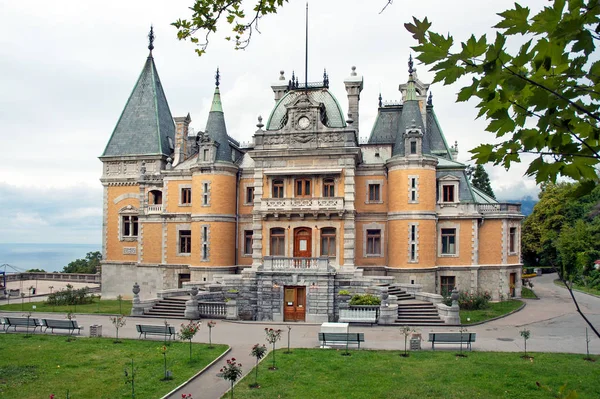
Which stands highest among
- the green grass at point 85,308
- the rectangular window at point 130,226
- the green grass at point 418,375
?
the rectangular window at point 130,226

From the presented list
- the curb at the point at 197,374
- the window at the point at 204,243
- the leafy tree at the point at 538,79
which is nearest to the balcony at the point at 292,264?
the window at the point at 204,243

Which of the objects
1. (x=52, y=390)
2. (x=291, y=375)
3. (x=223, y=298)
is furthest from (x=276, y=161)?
(x=52, y=390)

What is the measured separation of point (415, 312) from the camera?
27578 millimetres

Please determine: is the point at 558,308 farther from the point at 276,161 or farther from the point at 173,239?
the point at 173,239

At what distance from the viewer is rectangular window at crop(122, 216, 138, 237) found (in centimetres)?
4103

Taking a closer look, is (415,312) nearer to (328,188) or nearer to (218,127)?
(328,188)

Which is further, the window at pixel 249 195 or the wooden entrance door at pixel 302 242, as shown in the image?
the window at pixel 249 195

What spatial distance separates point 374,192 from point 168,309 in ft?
54.9

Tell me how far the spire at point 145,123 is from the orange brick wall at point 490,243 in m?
26.7

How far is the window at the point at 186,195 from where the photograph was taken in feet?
128

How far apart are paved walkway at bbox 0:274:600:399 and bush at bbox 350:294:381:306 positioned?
176 centimetres

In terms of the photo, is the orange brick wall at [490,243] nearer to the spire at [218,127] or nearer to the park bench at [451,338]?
the park bench at [451,338]

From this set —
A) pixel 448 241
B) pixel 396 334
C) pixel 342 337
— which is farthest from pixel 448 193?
pixel 342 337

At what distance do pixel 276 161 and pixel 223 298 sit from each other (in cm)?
1010
